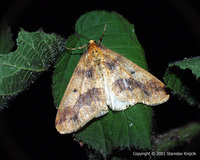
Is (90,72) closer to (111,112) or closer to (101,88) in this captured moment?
(101,88)

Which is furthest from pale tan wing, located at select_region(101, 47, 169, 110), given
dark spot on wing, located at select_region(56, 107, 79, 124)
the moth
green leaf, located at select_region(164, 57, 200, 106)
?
dark spot on wing, located at select_region(56, 107, 79, 124)

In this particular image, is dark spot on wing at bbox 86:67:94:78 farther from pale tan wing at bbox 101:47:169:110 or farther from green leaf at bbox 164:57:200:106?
green leaf at bbox 164:57:200:106

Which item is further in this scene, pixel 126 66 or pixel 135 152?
pixel 126 66

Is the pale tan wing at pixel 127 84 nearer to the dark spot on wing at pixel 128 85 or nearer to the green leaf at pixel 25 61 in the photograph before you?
the dark spot on wing at pixel 128 85

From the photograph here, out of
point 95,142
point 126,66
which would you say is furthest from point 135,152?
point 126,66

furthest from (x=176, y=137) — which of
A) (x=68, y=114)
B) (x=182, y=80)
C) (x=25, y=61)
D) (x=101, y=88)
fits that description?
(x=25, y=61)

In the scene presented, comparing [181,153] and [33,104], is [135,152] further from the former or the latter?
[33,104]
